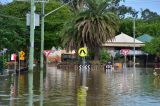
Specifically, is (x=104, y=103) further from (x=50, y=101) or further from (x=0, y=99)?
(x=0, y=99)

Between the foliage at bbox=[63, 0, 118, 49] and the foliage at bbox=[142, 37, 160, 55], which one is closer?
the foliage at bbox=[63, 0, 118, 49]

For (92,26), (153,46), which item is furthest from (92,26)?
(153,46)

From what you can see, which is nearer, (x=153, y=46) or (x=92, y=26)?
(x=92, y=26)

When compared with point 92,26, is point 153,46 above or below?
below

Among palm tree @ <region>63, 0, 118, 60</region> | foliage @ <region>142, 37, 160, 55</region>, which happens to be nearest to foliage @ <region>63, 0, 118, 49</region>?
palm tree @ <region>63, 0, 118, 60</region>

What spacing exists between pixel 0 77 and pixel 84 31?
32.6 metres

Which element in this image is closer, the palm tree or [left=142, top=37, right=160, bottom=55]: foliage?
the palm tree

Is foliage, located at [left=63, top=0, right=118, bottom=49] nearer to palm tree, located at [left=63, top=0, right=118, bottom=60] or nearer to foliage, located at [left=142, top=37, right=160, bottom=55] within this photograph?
palm tree, located at [left=63, top=0, right=118, bottom=60]

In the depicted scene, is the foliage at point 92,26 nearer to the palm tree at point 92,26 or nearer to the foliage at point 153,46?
the palm tree at point 92,26

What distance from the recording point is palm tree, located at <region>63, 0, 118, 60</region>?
73.8 meters

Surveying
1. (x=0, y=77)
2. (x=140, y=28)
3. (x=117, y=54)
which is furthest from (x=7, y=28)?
(x=140, y=28)

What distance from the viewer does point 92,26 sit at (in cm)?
7400

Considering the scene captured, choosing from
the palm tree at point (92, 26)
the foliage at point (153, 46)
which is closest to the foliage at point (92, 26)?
the palm tree at point (92, 26)

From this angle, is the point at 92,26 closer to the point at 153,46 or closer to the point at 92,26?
the point at 92,26
